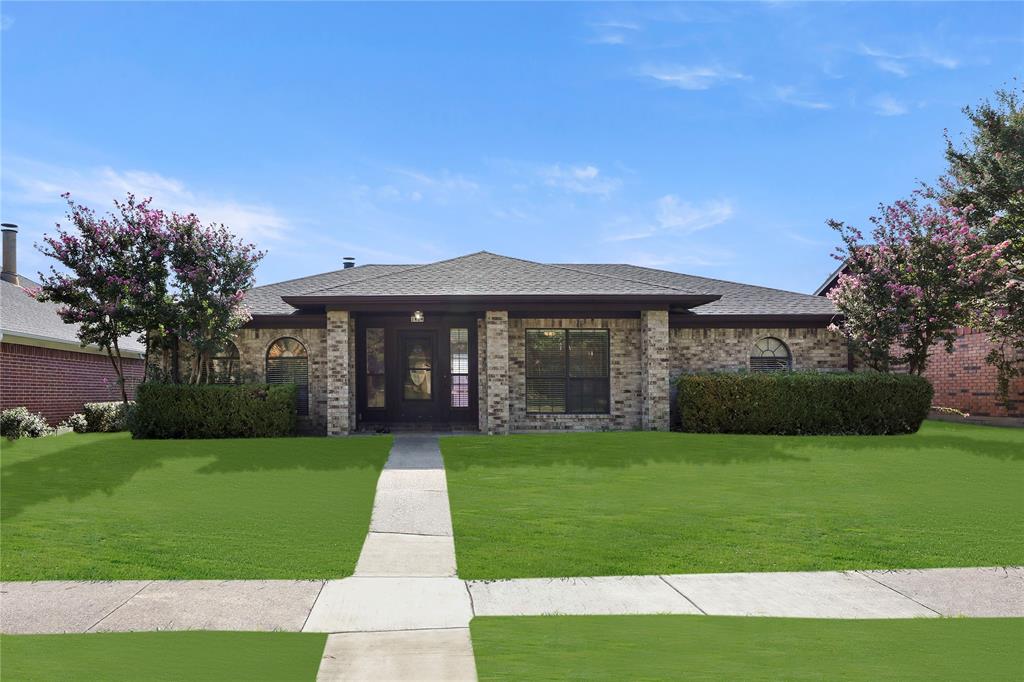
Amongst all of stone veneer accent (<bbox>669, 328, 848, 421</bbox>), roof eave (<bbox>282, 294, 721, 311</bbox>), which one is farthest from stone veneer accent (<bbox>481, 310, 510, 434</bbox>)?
stone veneer accent (<bbox>669, 328, 848, 421</bbox>)

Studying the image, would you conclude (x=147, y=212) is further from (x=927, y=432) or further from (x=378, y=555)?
(x=927, y=432)

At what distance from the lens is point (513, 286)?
56.9ft

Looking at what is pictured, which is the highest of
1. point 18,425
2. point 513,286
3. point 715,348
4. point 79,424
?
point 513,286

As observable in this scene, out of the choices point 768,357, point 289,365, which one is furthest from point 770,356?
point 289,365

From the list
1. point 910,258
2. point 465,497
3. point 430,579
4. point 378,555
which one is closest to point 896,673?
point 430,579

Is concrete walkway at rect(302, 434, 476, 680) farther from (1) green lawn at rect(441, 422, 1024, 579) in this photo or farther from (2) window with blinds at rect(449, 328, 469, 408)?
(2) window with blinds at rect(449, 328, 469, 408)

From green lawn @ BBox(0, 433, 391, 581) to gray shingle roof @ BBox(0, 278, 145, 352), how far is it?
6083 mm

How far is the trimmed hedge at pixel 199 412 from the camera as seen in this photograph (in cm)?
1598

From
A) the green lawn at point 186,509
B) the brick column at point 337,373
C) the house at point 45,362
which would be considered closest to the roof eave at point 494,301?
the brick column at point 337,373

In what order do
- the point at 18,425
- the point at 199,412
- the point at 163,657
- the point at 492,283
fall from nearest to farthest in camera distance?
1. the point at 163,657
2. the point at 199,412
3. the point at 18,425
4. the point at 492,283

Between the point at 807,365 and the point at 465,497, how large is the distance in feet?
42.0

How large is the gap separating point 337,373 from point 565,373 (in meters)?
5.69

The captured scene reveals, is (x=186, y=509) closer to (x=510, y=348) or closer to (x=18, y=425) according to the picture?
(x=510, y=348)

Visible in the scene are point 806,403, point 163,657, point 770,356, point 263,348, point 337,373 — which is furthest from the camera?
point 770,356
